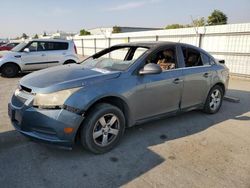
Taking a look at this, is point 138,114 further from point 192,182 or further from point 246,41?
point 246,41

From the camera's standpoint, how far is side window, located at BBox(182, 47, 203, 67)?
15.3ft

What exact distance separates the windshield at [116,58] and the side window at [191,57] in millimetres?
953

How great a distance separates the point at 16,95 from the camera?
11.7 ft

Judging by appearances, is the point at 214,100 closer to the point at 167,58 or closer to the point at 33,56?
the point at 167,58

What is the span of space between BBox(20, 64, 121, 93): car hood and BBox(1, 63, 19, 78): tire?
7294 mm

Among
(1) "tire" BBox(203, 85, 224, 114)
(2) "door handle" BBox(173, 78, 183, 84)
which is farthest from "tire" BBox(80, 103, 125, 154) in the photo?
(1) "tire" BBox(203, 85, 224, 114)

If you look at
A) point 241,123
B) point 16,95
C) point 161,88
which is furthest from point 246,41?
point 16,95

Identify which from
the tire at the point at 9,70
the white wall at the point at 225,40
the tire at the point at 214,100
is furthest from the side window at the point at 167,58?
the tire at the point at 9,70

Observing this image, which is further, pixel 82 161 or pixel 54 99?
pixel 82 161

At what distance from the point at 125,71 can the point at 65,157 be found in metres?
1.54

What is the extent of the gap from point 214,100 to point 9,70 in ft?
28.4

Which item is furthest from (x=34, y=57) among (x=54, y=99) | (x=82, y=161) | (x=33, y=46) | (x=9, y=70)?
(x=82, y=161)

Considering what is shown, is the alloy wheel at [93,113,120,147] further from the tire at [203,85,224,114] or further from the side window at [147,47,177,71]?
the tire at [203,85,224,114]

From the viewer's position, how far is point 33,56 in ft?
33.3
